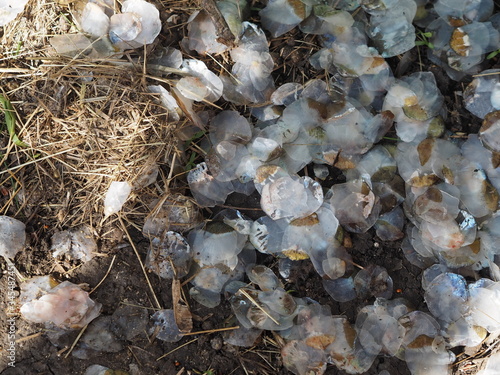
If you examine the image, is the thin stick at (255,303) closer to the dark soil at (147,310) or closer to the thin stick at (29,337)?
the dark soil at (147,310)

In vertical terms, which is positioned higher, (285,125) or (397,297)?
(285,125)

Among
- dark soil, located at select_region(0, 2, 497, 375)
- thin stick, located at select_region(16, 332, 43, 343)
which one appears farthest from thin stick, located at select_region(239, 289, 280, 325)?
thin stick, located at select_region(16, 332, 43, 343)

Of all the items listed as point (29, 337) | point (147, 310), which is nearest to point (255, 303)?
point (147, 310)

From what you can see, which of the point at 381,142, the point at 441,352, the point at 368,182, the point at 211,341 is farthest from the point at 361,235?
the point at 211,341

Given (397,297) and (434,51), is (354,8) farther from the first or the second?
(397,297)

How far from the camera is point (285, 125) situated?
1.99 m

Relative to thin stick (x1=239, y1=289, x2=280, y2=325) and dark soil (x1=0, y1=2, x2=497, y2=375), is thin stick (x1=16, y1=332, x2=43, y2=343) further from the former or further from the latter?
thin stick (x1=239, y1=289, x2=280, y2=325)

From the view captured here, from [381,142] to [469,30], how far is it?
0.52m

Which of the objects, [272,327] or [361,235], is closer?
[272,327]

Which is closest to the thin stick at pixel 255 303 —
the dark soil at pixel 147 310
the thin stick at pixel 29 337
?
the dark soil at pixel 147 310

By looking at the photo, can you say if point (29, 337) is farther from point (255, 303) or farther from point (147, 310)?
point (255, 303)

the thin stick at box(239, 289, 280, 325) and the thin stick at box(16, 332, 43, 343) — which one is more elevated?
the thin stick at box(16, 332, 43, 343)

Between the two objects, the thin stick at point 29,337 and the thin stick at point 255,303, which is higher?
the thin stick at point 29,337

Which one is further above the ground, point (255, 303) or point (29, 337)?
point (29, 337)
